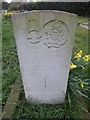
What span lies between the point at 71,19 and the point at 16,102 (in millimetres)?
1241

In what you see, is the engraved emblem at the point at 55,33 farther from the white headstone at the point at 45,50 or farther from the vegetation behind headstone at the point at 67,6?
the vegetation behind headstone at the point at 67,6

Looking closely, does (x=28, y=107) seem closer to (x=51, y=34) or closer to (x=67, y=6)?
(x=51, y=34)

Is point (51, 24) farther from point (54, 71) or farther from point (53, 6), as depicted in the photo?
point (53, 6)

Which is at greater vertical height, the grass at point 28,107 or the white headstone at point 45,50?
the white headstone at point 45,50

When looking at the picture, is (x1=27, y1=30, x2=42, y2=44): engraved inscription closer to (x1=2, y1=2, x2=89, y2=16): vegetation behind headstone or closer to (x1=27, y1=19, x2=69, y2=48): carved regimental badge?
(x1=27, y1=19, x2=69, y2=48): carved regimental badge

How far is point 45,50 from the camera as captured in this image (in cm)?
309

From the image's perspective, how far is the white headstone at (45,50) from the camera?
295 centimetres

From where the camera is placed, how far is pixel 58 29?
3006 mm

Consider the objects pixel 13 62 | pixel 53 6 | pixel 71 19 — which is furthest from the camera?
pixel 53 6

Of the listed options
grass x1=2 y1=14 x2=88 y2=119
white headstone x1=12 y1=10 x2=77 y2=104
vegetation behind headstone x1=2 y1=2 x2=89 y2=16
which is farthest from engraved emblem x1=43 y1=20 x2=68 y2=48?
vegetation behind headstone x1=2 y1=2 x2=89 y2=16

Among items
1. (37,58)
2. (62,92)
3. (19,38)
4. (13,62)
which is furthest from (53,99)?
(13,62)

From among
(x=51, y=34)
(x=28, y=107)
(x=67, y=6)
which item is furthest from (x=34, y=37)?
(x=67, y=6)

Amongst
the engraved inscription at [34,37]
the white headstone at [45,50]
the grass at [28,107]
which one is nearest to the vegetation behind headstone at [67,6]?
the grass at [28,107]

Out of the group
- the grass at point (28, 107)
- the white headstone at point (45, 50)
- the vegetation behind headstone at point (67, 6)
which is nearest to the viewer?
the white headstone at point (45, 50)
